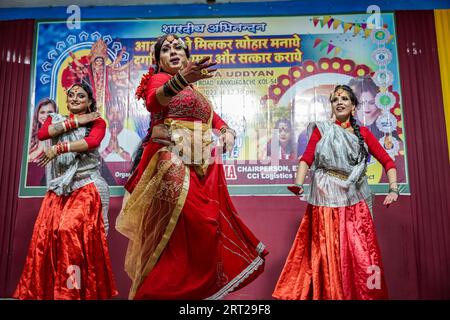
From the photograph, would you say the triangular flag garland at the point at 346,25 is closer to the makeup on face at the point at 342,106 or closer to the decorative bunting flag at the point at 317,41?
the decorative bunting flag at the point at 317,41

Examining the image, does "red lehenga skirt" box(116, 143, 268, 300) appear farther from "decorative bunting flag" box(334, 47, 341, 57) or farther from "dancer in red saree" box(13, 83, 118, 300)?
"decorative bunting flag" box(334, 47, 341, 57)

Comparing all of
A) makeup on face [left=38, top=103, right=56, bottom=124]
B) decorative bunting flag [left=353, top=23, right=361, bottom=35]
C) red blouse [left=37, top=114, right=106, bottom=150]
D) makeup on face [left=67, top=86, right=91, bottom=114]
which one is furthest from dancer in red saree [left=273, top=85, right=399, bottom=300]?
makeup on face [left=38, top=103, right=56, bottom=124]

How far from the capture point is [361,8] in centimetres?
495

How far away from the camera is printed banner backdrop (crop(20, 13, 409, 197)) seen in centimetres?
462

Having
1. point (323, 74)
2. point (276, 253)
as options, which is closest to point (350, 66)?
point (323, 74)

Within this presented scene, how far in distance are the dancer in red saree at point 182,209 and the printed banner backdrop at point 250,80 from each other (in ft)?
4.04

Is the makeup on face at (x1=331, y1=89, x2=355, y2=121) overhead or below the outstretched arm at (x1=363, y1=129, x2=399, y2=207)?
overhead

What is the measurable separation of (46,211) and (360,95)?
2.89 meters

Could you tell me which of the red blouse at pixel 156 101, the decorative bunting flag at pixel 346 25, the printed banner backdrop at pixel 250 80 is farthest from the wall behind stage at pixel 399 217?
the red blouse at pixel 156 101

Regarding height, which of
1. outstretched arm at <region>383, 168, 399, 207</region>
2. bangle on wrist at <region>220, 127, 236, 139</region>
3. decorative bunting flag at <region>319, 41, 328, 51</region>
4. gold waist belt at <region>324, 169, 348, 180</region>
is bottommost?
outstretched arm at <region>383, 168, 399, 207</region>

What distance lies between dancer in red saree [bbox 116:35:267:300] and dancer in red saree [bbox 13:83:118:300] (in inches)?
19.6

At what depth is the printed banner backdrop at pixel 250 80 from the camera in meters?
4.62

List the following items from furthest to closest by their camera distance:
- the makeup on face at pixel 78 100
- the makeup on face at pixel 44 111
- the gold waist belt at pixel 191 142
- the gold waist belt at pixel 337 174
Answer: the makeup on face at pixel 44 111
the makeup on face at pixel 78 100
the gold waist belt at pixel 337 174
the gold waist belt at pixel 191 142

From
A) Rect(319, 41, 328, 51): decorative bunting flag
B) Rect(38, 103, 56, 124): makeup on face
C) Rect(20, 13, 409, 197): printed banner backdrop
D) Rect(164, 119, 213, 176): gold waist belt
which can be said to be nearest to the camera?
Rect(164, 119, 213, 176): gold waist belt
